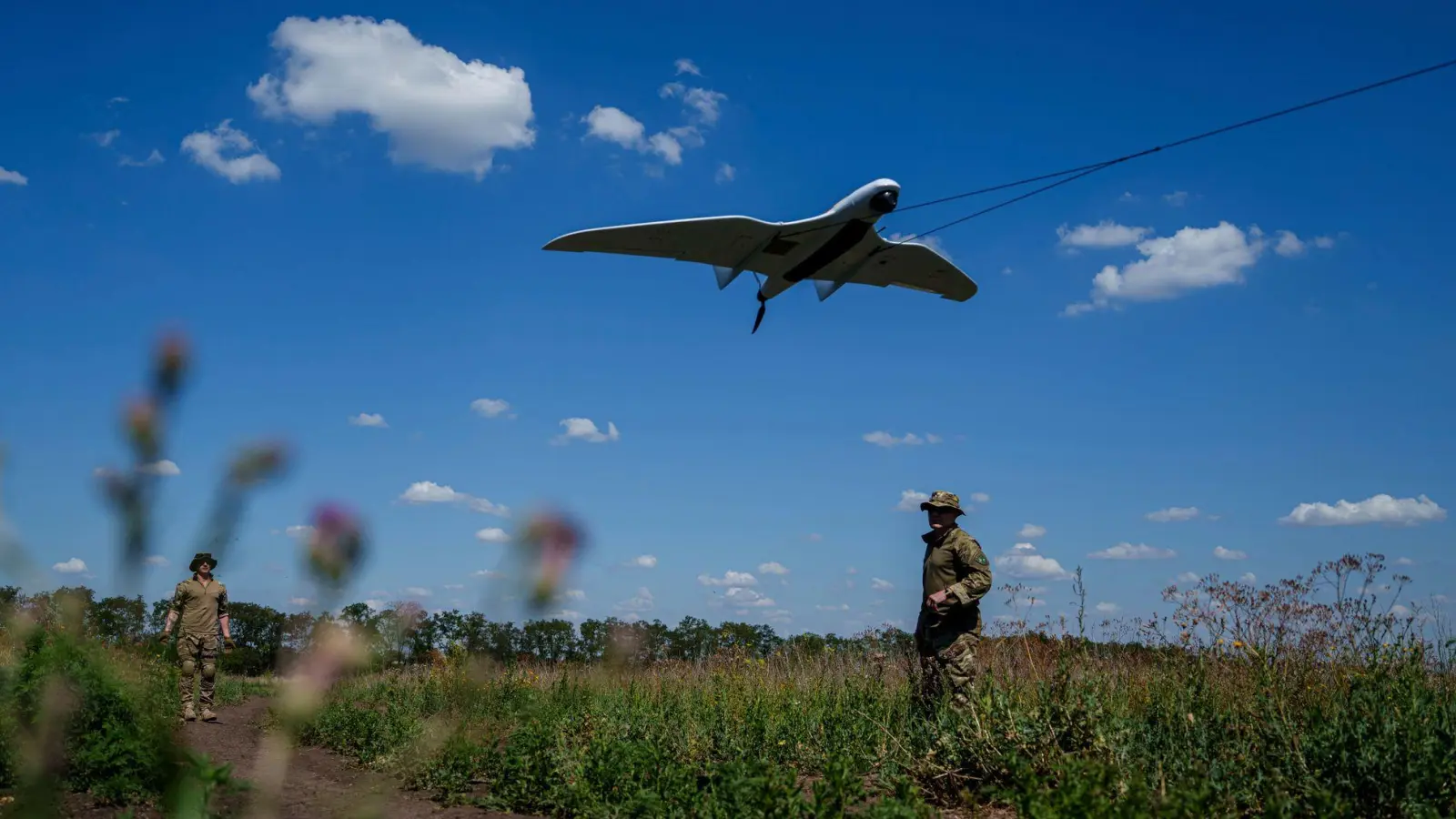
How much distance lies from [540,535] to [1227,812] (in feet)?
14.7

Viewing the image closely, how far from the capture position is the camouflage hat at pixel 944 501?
7.36 m

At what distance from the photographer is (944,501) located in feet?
24.2

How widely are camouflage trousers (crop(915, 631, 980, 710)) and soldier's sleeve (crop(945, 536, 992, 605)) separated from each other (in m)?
0.33

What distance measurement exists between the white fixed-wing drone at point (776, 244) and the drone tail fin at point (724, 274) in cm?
1

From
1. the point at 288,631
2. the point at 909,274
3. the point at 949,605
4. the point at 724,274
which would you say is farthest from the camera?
the point at 909,274

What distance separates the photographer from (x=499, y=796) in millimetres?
6051

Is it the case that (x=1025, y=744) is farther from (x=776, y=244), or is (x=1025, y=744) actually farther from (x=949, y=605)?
(x=776, y=244)

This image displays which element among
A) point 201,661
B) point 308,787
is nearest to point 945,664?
point 308,787

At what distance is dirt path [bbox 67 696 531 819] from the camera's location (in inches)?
41.8

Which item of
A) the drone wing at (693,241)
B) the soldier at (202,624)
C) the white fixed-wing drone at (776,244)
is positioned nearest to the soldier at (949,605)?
the white fixed-wing drone at (776,244)

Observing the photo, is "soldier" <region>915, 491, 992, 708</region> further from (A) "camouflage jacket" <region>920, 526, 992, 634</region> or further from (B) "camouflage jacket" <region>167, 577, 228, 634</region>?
(B) "camouflage jacket" <region>167, 577, 228, 634</region>

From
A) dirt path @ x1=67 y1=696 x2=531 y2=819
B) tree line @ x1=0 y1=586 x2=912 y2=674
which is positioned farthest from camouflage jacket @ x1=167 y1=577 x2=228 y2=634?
tree line @ x1=0 y1=586 x2=912 y2=674

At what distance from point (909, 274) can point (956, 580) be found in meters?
7.38

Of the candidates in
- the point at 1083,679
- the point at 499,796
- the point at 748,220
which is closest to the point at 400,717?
the point at 499,796
